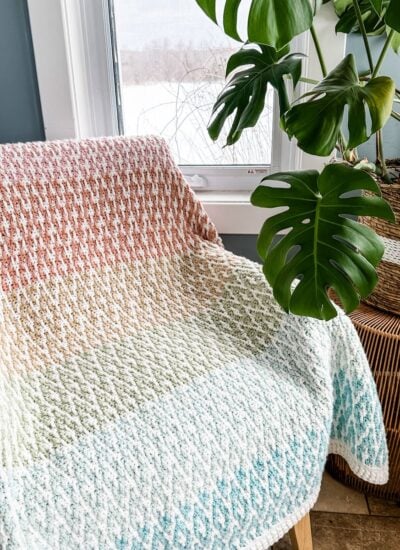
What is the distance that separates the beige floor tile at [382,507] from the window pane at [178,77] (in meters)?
1.04

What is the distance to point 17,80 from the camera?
144cm

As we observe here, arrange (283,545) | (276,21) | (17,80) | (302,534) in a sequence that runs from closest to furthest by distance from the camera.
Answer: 1. (276,21)
2. (302,534)
3. (283,545)
4. (17,80)

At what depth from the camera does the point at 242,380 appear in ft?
3.12

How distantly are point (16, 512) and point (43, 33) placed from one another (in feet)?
3.85

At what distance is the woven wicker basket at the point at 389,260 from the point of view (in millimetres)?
1080

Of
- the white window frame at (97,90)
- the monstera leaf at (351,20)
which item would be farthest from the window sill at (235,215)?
the monstera leaf at (351,20)

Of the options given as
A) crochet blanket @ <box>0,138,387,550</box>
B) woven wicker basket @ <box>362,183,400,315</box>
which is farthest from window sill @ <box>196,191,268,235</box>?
woven wicker basket @ <box>362,183,400,315</box>

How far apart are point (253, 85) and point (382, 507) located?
1.05 m

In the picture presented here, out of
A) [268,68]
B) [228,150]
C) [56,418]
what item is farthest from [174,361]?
[228,150]

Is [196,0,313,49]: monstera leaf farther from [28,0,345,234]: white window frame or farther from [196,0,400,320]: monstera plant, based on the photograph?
[28,0,345,234]: white window frame

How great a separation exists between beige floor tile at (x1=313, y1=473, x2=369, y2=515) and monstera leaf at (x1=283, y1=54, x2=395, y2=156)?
0.92 m

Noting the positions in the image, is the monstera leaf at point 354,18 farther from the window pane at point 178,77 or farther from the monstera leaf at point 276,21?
the monstera leaf at point 276,21

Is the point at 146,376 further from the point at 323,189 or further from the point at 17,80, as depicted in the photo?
the point at 17,80

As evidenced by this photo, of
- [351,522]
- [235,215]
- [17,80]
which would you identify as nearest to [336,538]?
[351,522]
